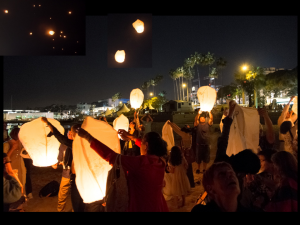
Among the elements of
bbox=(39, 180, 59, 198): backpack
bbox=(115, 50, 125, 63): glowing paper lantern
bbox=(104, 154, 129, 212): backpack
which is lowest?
bbox=(39, 180, 59, 198): backpack

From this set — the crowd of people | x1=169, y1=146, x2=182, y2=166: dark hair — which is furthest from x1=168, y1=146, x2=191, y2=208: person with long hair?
the crowd of people

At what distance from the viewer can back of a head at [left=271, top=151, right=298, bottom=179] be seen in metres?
1.94

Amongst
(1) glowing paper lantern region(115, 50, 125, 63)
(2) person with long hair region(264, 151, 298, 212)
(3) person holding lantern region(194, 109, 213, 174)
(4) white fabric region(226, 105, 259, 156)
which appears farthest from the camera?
(3) person holding lantern region(194, 109, 213, 174)

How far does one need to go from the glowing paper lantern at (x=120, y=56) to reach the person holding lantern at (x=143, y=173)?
1.61 m

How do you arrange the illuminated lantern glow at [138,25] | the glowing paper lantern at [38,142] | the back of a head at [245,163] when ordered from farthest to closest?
the glowing paper lantern at [38,142], the illuminated lantern glow at [138,25], the back of a head at [245,163]

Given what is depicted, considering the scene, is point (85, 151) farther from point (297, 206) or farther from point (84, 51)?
point (297, 206)

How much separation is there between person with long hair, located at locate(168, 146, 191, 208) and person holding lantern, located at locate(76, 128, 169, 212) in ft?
7.04

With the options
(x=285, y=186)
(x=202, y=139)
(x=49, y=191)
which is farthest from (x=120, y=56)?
(x=202, y=139)

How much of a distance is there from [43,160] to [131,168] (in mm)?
2172

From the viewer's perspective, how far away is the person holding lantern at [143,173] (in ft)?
5.79

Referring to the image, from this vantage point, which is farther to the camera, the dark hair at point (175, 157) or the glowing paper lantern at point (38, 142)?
the dark hair at point (175, 157)

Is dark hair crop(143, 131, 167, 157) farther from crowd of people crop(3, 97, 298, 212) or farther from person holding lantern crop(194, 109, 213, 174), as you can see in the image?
person holding lantern crop(194, 109, 213, 174)

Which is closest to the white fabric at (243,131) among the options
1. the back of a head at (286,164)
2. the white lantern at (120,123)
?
the back of a head at (286,164)

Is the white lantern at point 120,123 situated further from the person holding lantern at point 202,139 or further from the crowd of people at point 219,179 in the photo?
the crowd of people at point 219,179
